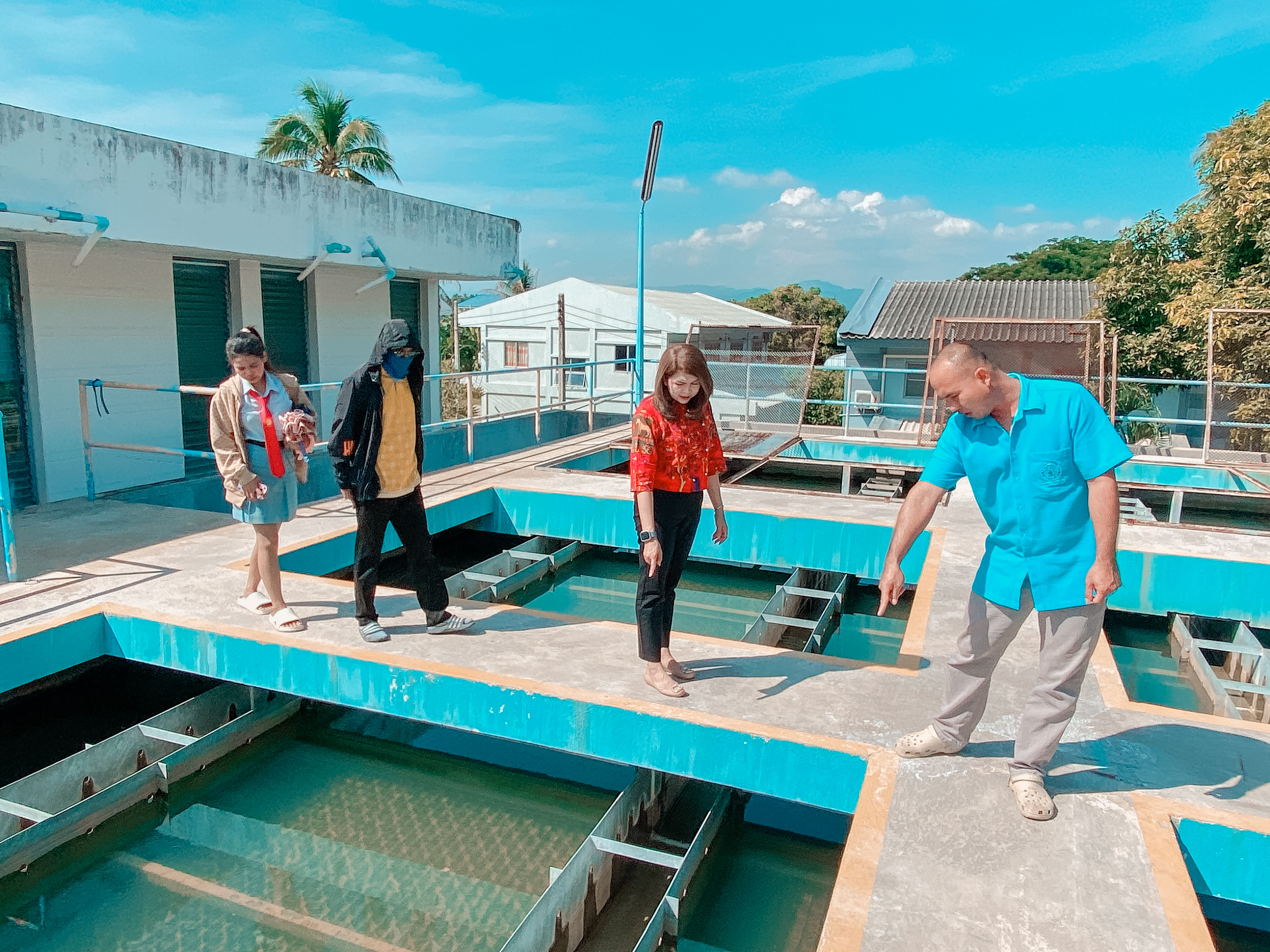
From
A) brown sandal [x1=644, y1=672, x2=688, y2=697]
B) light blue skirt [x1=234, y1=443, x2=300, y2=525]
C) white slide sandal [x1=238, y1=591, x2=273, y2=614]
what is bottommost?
brown sandal [x1=644, y1=672, x2=688, y2=697]

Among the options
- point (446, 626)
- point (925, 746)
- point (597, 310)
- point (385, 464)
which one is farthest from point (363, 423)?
point (597, 310)

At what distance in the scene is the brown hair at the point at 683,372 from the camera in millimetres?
3295

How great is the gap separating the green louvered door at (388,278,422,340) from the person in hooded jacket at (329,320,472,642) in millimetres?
8227

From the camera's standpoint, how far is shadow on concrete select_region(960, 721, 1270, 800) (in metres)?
2.90

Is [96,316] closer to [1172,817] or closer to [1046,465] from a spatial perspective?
[1046,465]

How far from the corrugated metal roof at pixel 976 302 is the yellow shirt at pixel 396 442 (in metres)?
15.9

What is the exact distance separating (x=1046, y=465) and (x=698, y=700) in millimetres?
1641

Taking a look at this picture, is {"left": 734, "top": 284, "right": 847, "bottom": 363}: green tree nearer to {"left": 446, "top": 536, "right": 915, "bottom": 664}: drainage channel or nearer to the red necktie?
{"left": 446, "top": 536, "right": 915, "bottom": 664}: drainage channel

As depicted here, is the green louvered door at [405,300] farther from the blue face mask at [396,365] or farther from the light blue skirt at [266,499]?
the blue face mask at [396,365]

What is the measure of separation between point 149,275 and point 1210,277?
42.1ft

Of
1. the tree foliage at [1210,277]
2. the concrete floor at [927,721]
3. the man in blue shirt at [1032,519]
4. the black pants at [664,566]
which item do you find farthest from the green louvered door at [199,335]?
the tree foliage at [1210,277]

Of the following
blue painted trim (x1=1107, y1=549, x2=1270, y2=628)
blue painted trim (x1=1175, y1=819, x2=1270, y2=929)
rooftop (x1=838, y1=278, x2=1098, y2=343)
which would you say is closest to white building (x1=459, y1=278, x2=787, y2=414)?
rooftop (x1=838, y1=278, x2=1098, y2=343)

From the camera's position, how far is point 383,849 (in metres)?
3.95

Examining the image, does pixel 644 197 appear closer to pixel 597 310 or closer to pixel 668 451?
pixel 668 451
